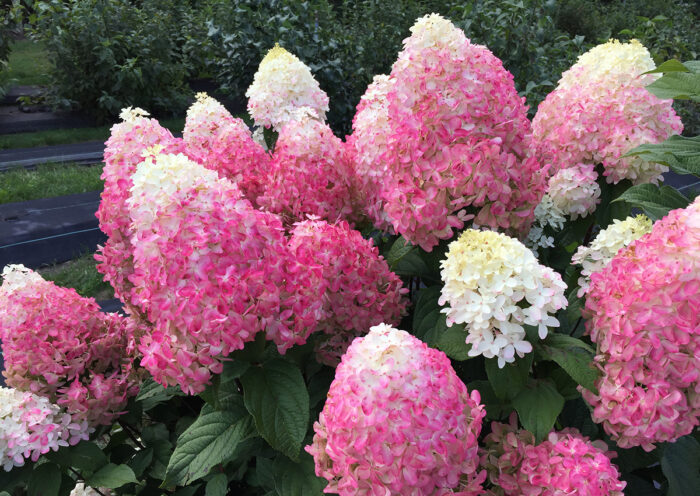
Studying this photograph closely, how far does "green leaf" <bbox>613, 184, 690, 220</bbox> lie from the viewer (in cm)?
125

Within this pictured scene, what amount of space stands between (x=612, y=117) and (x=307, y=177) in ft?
2.38

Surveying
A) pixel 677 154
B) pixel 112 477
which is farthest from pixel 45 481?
pixel 677 154

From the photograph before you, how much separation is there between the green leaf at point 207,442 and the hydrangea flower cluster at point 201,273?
0.49 ft

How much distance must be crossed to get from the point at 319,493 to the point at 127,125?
872 millimetres

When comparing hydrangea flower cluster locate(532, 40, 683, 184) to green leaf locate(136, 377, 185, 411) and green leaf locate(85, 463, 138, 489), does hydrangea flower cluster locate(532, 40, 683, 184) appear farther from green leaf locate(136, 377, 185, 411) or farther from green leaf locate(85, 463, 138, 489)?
green leaf locate(85, 463, 138, 489)

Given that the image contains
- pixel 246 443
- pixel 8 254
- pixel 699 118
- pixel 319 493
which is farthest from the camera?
pixel 699 118

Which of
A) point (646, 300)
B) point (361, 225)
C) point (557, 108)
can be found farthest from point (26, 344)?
point (557, 108)

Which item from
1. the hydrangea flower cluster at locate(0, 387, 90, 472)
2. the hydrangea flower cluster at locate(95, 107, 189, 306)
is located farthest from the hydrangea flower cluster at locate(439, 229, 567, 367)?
the hydrangea flower cluster at locate(0, 387, 90, 472)

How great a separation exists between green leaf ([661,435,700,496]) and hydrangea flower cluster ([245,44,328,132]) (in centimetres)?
126

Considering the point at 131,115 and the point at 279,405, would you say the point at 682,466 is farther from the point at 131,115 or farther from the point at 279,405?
the point at 131,115

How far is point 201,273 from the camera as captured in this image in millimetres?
927

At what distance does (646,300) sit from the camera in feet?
2.88

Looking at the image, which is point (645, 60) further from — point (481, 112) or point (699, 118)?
Result: point (699, 118)

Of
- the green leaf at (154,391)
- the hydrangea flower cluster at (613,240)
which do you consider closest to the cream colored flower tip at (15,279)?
the green leaf at (154,391)
